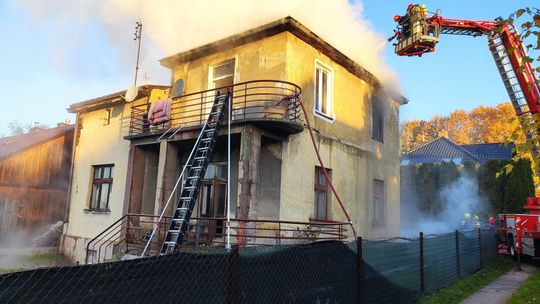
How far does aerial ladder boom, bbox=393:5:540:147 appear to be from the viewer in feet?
43.7

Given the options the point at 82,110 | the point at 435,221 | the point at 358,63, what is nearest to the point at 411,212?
the point at 435,221

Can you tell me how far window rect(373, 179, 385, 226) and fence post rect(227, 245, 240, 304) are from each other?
1217 cm

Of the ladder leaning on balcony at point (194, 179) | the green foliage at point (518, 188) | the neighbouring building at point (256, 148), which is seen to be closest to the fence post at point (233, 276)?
the ladder leaning on balcony at point (194, 179)

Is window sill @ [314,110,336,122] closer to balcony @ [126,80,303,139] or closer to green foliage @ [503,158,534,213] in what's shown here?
balcony @ [126,80,303,139]

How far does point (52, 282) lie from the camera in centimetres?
272

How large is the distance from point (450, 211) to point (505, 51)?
1215cm

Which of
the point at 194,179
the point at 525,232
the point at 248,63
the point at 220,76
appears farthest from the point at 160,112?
the point at 525,232

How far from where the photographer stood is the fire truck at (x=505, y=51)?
1320 centimetres

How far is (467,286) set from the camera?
931 centimetres

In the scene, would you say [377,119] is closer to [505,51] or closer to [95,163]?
[505,51]

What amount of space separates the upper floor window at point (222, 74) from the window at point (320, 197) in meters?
4.14

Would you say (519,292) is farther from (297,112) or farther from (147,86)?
(147,86)

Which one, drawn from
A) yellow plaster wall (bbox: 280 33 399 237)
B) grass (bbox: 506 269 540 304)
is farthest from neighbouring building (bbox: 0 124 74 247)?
grass (bbox: 506 269 540 304)

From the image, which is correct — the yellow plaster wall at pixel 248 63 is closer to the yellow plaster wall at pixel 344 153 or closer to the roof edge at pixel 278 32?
the roof edge at pixel 278 32
